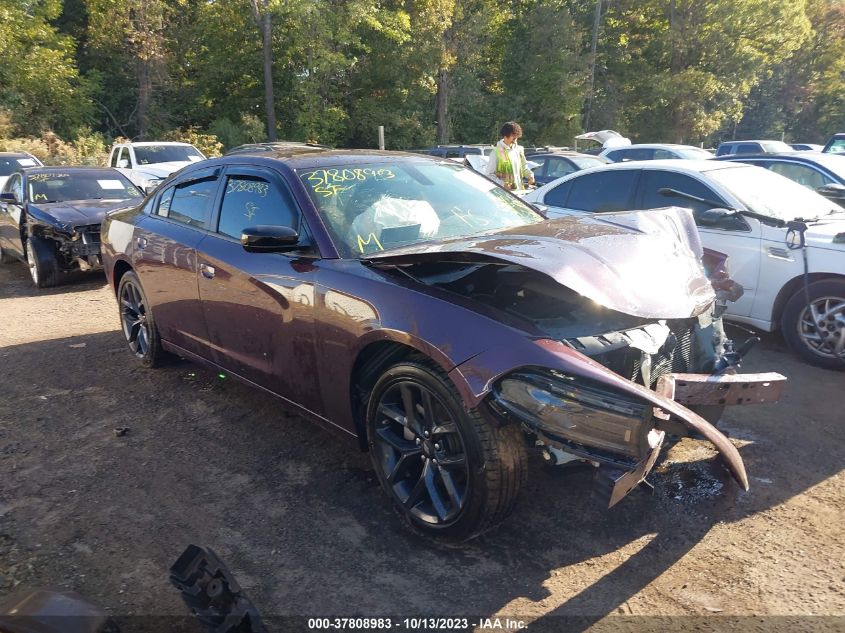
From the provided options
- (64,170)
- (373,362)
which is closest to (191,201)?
(373,362)

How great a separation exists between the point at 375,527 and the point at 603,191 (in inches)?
181

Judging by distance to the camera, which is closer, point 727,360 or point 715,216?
point 727,360

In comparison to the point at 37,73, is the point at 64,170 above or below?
below

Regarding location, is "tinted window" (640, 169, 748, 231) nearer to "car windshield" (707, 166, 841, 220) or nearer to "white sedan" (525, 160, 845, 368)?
"white sedan" (525, 160, 845, 368)

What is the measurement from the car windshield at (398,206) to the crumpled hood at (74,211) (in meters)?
5.32

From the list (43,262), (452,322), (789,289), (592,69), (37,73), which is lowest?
(43,262)

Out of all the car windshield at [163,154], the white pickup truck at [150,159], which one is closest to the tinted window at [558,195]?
the white pickup truck at [150,159]

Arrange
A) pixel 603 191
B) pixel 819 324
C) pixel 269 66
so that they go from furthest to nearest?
1. pixel 269 66
2. pixel 603 191
3. pixel 819 324

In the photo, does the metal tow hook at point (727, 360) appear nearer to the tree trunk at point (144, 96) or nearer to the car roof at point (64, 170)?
the car roof at point (64, 170)

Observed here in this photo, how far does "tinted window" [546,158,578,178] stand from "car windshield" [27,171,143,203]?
Result: 821 centimetres

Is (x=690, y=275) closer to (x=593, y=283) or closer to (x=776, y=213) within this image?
(x=593, y=283)

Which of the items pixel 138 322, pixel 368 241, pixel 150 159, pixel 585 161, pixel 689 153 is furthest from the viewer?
pixel 150 159

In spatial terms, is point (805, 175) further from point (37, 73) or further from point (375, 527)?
point (37, 73)

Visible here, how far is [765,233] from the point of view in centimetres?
523
